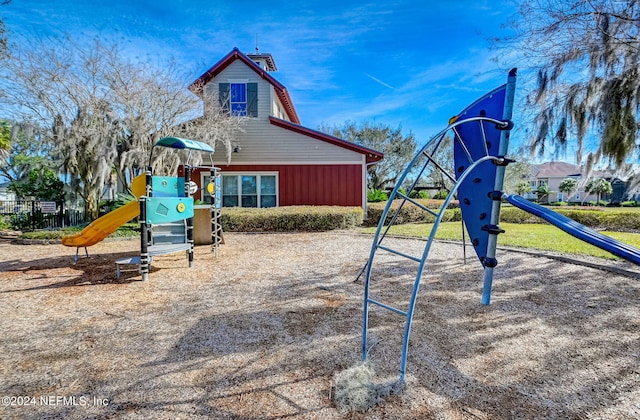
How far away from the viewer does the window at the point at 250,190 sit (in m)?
12.8

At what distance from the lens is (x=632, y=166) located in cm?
626

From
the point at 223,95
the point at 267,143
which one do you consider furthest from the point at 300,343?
the point at 223,95

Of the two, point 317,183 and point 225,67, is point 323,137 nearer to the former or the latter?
point 317,183

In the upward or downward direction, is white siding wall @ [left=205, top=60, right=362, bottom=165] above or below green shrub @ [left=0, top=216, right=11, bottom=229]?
above

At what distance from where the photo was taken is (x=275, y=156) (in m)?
12.7

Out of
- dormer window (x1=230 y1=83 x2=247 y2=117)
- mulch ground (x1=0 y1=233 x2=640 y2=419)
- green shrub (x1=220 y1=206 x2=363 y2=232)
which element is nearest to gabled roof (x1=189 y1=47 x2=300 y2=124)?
dormer window (x1=230 y1=83 x2=247 y2=117)

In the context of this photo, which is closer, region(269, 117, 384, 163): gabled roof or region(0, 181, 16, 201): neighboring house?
region(269, 117, 384, 163): gabled roof

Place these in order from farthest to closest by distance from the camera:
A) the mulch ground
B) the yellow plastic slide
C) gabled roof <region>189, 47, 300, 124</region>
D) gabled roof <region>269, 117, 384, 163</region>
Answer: gabled roof <region>269, 117, 384, 163</region>
gabled roof <region>189, 47, 300, 124</region>
the yellow plastic slide
the mulch ground

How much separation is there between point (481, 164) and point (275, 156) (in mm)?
10121

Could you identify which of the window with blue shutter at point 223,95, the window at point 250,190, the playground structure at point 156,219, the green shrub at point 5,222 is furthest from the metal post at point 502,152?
the green shrub at point 5,222

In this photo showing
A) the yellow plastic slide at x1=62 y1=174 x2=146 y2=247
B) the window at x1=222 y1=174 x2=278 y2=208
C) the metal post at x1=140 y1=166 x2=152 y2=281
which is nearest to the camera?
the metal post at x1=140 y1=166 x2=152 y2=281

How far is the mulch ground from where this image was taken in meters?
1.87

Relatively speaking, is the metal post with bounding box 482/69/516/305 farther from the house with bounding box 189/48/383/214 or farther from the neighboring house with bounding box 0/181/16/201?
the neighboring house with bounding box 0/181/16/201

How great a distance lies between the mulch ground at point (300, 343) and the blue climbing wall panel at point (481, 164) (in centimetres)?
89
